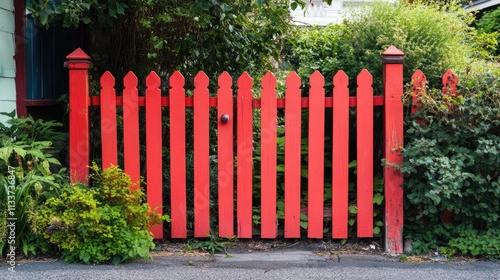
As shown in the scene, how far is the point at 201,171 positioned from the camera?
4613 mm

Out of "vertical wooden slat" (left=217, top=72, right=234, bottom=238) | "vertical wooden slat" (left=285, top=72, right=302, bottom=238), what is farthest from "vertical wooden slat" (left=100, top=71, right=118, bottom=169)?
"vertical wooden slat" (left=285, top=72, right=302, bottom=238)

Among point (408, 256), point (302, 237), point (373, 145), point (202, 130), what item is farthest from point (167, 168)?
point (408, 256)

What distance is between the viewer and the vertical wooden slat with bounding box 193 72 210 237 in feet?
15.1

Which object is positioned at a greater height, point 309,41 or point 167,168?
point 309,41

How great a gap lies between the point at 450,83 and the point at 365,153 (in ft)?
2.81

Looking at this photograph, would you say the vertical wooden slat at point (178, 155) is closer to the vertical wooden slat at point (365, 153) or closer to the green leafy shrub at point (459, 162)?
the vertical wooden slat at point (365, 153)

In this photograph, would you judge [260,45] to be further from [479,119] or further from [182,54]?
[479,119]

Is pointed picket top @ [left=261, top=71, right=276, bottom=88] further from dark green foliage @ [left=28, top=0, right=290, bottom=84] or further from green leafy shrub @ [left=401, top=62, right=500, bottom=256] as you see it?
green leafy shrub @ [left=401, top=62, right=500, bottom=256]

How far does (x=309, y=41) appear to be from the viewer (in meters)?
6.18

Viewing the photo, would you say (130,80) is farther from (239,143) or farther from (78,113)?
(239,143)

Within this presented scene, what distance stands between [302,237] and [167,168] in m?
1.47

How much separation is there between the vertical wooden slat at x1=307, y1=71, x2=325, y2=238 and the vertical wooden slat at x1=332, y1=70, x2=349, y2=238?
3.8 inches

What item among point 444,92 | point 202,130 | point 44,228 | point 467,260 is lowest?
point 467,260

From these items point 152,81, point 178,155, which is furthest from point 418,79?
point 152,81
